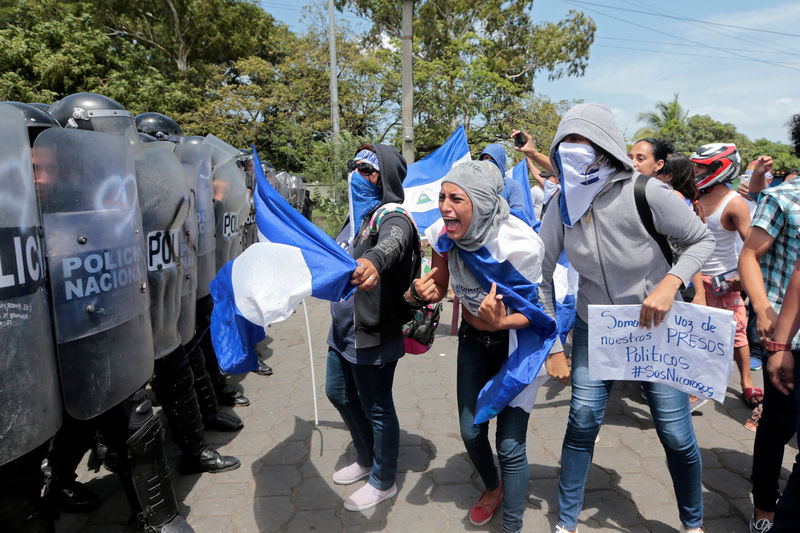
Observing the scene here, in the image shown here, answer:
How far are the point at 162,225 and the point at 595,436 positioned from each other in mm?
2282

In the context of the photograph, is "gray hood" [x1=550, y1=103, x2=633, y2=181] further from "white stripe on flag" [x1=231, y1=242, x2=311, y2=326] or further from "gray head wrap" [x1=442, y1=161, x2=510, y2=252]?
"white stripe on flag" [x1=231, y1=242, x2=311, y2=326]

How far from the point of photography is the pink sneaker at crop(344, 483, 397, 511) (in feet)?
8.96

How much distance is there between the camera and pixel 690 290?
2904mm

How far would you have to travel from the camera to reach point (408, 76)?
32.0 ft

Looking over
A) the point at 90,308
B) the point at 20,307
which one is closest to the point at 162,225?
the point at 90,308

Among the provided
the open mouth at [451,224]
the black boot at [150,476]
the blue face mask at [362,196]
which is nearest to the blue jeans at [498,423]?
the open mouth at [451,224]

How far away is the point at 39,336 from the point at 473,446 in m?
1.86

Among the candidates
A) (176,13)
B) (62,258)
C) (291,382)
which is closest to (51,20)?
(176,13)

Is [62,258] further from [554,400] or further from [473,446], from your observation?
[554,400]

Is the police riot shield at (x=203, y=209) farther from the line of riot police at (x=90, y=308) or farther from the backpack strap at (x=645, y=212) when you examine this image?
the backpack strap at (x=645, y=212)

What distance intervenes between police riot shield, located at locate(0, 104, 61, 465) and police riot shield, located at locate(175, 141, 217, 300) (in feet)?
5.04

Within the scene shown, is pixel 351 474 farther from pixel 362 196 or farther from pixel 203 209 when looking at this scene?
pixel 203 209

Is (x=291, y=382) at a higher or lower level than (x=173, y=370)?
lower

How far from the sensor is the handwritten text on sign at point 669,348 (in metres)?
2.10
